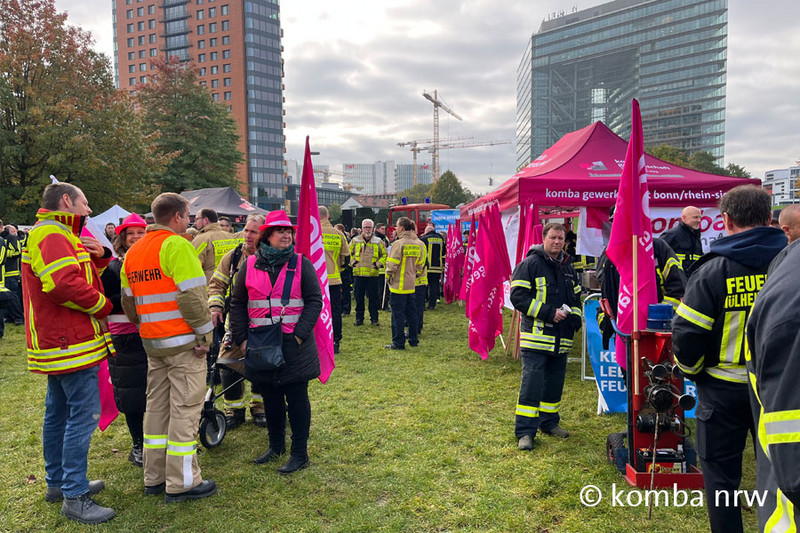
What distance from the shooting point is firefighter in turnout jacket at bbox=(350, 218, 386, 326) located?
35.3 ft

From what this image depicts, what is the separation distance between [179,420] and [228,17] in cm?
9271

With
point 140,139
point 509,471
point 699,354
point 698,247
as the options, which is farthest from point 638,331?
point 140,139

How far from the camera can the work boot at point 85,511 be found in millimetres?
3398

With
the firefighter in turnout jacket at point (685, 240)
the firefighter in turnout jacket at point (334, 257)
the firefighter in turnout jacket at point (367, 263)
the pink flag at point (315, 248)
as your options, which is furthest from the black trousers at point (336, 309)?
the firefighter in turnout jacket at point (685, 240)

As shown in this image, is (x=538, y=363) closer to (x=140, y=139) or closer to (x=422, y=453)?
(x=422, y=453)

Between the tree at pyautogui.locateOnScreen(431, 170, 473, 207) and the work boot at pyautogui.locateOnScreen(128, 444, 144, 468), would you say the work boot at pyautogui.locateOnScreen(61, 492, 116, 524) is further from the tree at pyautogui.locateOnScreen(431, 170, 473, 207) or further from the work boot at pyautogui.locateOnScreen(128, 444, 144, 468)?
the tree at pyautogui.locateOnScreen(431, 170, 473, 207)

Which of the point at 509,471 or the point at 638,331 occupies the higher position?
the point at 638,331

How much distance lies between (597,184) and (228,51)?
88763mm

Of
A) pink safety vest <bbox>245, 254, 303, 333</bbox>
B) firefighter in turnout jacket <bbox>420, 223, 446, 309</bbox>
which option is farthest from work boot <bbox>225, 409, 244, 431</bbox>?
firefighter in turnout jacket <bbox>420, 223, 446, 309</bbox>

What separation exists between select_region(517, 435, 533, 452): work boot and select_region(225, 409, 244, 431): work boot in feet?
9.27

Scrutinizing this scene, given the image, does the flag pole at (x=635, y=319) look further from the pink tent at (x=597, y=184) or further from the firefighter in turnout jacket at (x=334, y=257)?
the firefighter in turnout jacket at (x=334, y=257)

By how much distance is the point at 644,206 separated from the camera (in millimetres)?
3939

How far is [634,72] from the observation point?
11231 centimetres

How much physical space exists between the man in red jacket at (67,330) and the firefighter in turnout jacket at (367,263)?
7301mm
